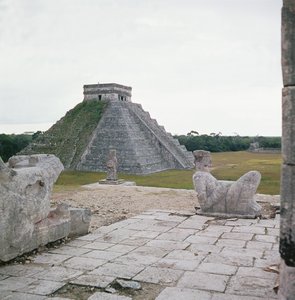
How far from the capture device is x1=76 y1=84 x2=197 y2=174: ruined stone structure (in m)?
31.2

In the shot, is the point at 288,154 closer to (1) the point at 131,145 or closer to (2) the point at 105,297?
(2) the point at 105,297

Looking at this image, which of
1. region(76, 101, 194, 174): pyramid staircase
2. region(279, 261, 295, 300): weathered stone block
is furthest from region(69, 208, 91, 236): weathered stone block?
region(76, 101, 194, 174): pyramid staircase

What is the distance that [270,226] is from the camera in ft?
31.7

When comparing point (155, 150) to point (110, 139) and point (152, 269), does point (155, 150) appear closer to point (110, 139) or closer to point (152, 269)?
point (110, 139)

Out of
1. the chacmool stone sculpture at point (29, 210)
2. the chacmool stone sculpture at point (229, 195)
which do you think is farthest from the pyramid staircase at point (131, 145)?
Answer: the chacmool stone sculpture at point (29, 210)

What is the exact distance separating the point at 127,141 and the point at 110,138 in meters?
1.92

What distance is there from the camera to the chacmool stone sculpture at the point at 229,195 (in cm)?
1062

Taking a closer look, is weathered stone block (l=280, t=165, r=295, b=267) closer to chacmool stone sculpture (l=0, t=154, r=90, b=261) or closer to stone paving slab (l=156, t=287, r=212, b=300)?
stone paving slab (l=156, t=287, r=212, b=300)

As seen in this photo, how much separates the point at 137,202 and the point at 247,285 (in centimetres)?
873

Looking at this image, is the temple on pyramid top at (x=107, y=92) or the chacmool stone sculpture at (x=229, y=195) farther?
the temple on pyramid top at (x=107, y=92)

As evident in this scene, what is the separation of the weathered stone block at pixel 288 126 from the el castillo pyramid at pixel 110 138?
25239 millimetres

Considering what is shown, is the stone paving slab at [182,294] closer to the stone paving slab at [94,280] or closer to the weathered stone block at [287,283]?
the stone paving slab at [94,280]

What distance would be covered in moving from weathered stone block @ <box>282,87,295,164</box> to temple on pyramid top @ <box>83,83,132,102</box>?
119ft

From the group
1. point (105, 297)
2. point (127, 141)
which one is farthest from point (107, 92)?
point (105, 297)
